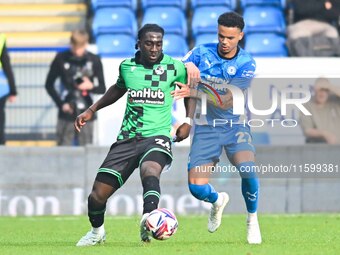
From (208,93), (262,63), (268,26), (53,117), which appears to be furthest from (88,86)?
(208,93)

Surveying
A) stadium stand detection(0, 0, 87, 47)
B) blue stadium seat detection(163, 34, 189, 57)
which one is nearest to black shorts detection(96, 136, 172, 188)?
blue stadium seat detection(163, 34, 189, 57)

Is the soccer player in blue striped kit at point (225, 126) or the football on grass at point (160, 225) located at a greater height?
the soccer player in blue striped kit at point (225, 126)

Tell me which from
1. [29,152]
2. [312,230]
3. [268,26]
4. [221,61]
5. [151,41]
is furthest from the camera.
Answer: [268,26]

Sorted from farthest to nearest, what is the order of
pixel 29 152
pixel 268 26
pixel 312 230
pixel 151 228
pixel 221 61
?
pixel 268 26 → pixel 29 152 → pixel 312 230 → pixel 221 61 → pixel 151 228

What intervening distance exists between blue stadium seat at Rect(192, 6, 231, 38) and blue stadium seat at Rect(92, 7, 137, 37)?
115cm

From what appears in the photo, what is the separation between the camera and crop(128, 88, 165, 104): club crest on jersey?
10906 mm

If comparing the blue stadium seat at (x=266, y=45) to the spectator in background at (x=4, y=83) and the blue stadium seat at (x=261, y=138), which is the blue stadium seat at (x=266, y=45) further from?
the spectator in background at (x=4, y=83)

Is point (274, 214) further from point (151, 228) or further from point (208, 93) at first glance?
point (151, 228)

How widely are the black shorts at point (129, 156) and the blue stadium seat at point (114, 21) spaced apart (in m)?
10.2

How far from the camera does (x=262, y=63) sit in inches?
708

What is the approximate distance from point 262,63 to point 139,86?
23.9 feet

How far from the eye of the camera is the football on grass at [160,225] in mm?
9961

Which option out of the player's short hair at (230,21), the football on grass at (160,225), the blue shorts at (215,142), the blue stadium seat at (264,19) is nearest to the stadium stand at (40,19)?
the blue stadium seat at (264,19)

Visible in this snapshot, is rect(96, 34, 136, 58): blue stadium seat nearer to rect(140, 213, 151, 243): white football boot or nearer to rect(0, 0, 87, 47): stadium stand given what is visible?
rect(0, 0, 87, 47): stadium stand
